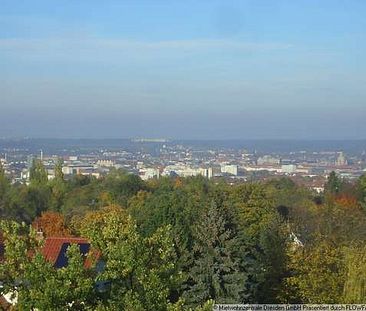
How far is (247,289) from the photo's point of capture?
73.1ft

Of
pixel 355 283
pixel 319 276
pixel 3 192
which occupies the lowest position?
pixel 3 192

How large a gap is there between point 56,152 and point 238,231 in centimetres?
16676

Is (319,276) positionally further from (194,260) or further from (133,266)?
(133,266)

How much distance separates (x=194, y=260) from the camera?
2191 centimetres

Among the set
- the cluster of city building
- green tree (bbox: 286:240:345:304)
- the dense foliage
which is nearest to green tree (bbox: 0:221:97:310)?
the dense foliage

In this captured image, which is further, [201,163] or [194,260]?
[201,163]

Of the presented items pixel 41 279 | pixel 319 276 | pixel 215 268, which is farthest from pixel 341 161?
pixel 41 279

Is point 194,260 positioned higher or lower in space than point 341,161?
higher

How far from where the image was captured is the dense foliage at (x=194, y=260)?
37.4ft

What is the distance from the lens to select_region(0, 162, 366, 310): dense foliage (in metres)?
11.4

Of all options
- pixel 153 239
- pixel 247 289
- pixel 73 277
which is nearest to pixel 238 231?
pixel 247 289

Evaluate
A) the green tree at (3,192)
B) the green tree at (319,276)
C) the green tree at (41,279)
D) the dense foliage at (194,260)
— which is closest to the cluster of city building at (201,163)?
the green tree at (3,192)

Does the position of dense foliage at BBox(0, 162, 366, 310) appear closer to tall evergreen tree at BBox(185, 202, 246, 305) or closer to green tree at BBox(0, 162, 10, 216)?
tall evergreen tree at BBox(185, 202, 246, 305)

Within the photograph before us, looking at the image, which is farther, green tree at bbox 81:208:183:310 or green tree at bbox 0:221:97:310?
green tree at bbox 81:208:183:310
